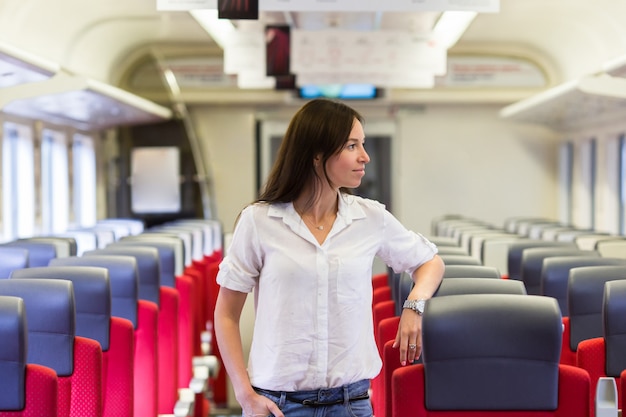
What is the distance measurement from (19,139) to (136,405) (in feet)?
24.7

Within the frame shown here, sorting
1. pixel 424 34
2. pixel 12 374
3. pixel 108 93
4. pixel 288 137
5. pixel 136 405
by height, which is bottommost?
pixel 136 405

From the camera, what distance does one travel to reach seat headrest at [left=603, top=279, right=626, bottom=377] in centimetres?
397

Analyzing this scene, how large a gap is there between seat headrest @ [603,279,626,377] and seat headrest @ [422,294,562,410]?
0.82 meters

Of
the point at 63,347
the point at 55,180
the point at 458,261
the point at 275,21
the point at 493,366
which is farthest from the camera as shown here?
the point at 55,180

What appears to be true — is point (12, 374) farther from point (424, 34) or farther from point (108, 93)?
point (424, 34)

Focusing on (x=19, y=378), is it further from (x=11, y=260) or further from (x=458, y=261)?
(x=11, y=260)

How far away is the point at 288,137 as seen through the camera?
9.18ft

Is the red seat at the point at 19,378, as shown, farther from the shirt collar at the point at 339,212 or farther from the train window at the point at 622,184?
the train window at the point at 622,184

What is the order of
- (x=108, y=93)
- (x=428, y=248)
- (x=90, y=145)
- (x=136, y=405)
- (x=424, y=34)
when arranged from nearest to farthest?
(x=428, y=248) → (x=136, y=405) → (x=108, y=93) → (x=424, y=34) → (x=90, y=145)

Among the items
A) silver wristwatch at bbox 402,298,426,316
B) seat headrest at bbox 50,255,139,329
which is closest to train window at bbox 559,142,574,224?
seat headrest at bbox 50,255,139,329

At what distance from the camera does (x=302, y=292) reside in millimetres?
2723

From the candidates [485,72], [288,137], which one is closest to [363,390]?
[288,137]

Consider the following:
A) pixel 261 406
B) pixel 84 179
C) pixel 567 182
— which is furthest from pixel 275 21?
pixel 261 406

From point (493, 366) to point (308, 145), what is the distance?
1.06 meters
